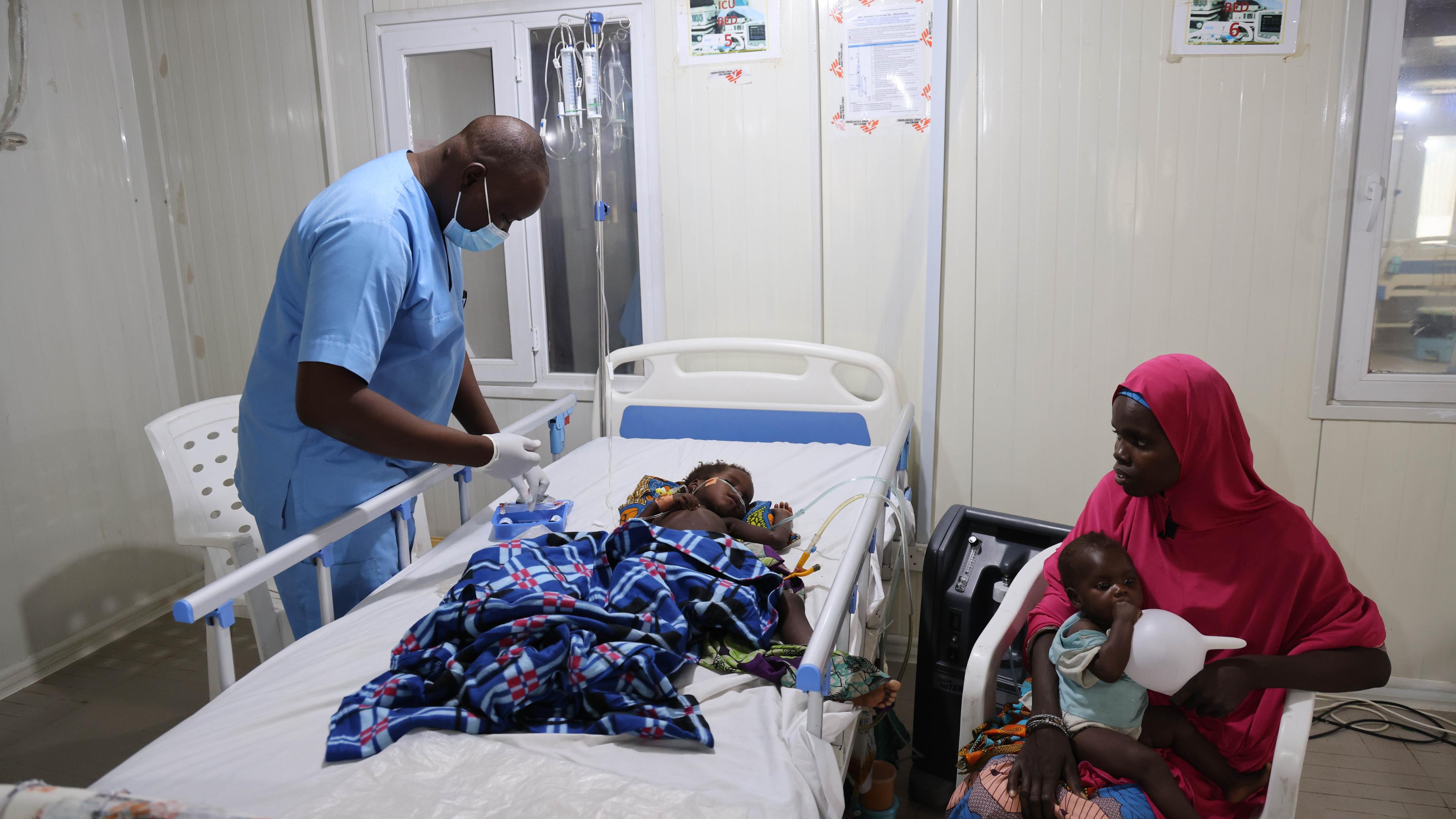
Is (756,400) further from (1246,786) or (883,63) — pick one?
(1246,786)

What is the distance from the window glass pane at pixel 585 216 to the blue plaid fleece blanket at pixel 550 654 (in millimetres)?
1543

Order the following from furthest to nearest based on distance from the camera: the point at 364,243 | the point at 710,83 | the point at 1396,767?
the point at 710,83 → the point at 1396,767 → the point at 364,243

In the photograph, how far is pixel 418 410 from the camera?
5.65 feet

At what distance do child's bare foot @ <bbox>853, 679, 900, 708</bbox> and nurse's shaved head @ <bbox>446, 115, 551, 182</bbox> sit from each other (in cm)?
115

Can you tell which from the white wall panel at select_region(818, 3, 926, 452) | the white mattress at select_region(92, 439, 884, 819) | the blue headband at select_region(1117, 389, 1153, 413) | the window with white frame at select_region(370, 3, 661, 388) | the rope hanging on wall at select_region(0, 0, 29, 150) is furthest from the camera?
the window with white frame at select_region(370, 3, 661, 388)

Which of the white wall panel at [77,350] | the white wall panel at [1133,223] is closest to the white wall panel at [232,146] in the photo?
the white wall panel at [77,350]

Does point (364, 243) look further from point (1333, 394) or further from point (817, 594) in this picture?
point (1333, 394)

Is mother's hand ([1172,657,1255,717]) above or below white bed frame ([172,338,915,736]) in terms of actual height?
below

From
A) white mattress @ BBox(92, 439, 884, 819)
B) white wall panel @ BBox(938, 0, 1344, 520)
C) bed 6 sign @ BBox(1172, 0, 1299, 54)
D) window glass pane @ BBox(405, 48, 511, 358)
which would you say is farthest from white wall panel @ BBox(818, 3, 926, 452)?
→ white mattress @ BBox(92, 439, 884, 819)

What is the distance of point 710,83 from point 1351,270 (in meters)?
1.91

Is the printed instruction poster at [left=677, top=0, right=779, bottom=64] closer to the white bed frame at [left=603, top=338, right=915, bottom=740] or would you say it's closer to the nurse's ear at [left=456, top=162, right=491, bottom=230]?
the white bed frame at [left=603, top=338, right=915, bottom=740]

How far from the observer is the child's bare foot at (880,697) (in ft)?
4.34

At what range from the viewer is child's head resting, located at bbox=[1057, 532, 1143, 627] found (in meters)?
1.42

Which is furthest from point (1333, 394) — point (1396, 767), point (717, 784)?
point (717, 784)
